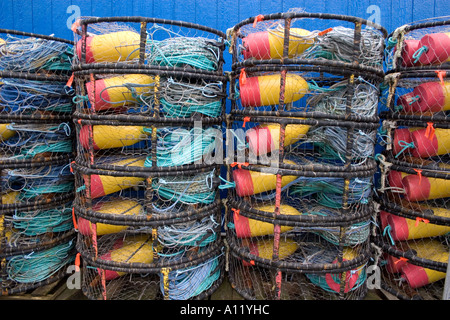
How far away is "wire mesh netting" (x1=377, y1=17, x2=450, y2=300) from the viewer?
278cm

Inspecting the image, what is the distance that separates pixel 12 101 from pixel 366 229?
365cm

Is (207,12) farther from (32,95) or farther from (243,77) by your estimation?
(32,95)

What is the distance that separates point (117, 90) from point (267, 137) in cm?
141

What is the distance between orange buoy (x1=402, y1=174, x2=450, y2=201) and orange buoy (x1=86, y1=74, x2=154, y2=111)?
2.66 metres

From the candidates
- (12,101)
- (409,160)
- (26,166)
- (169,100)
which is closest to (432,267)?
(409,160)

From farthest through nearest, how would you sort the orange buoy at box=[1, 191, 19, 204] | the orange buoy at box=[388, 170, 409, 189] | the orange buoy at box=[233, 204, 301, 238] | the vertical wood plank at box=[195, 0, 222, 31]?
the vertical wood plank at box=[195, 0, 222, 31]
the orange buoy at box=[388, 170, 409, 189]
the orange buoy at box=[1, 191, 19, 204]
the orange buoy at box=[233, 204, 301, 238]

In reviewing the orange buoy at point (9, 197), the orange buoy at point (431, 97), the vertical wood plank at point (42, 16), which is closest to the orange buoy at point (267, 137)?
the orange buoy at point (431, 97)

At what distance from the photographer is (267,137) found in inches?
108

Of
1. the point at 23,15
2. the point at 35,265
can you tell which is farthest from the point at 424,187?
the point at 23,15

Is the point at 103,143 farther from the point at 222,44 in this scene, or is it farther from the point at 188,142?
the point at 222,44

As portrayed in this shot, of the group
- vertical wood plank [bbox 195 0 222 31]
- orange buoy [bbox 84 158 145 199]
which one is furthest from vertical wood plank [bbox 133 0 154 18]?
orange buoy [bbox 84 158 145 199]

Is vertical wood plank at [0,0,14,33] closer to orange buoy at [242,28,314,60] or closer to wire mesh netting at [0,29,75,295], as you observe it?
wire mesh netting at [0,29,75,295]

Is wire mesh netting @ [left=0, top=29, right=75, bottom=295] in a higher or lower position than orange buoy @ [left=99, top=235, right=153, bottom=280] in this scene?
higher

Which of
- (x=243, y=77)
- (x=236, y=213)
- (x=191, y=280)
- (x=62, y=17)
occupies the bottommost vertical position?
(x=191, y=280)
